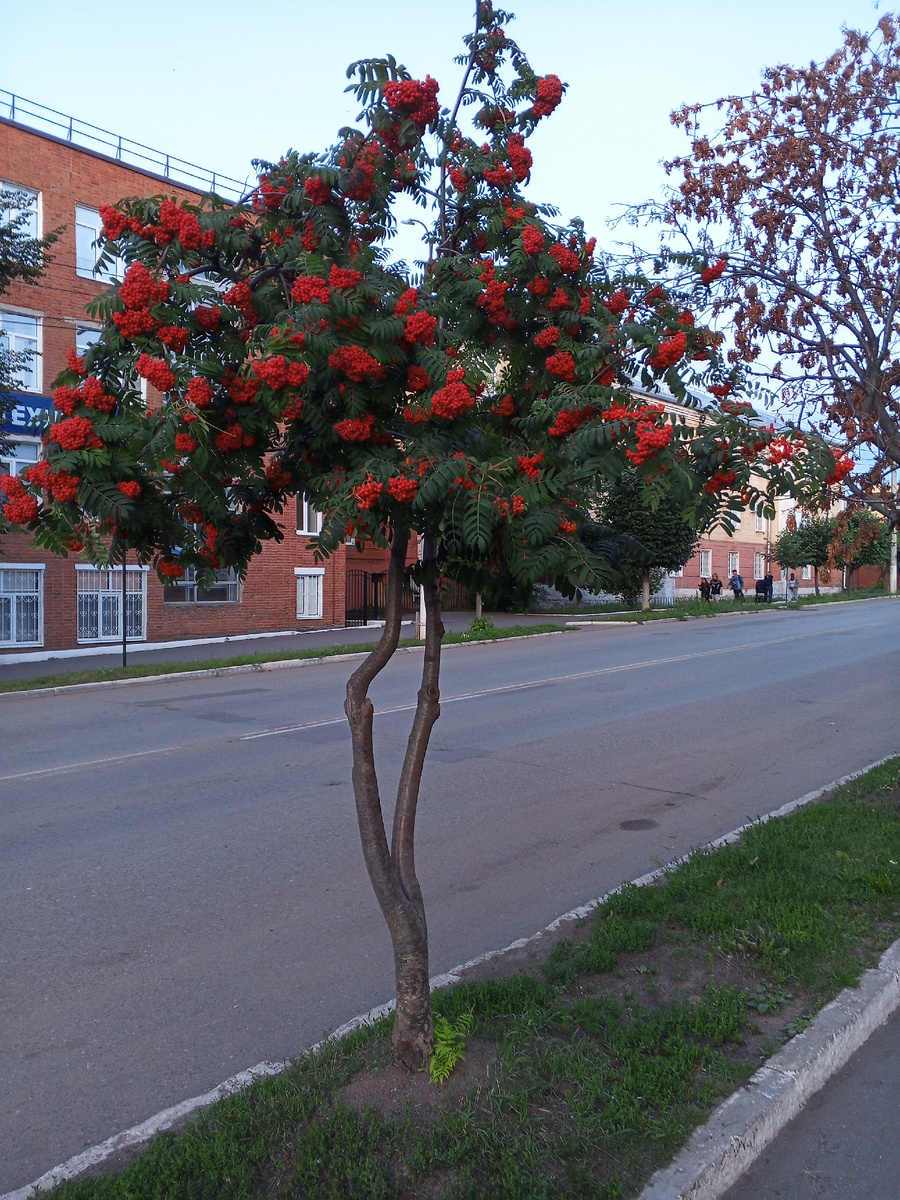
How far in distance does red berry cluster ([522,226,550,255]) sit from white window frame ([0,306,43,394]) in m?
17.9

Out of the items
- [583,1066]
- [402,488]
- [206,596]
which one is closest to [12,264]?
[206,596]

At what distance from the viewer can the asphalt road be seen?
13.9ft

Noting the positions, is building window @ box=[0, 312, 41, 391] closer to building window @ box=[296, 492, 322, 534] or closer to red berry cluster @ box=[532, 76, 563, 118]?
building window @ box=[296, 492, 322, 534]

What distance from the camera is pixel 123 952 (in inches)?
203

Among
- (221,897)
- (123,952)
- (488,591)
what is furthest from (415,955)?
(221,897)

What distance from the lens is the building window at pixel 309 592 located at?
26.4 m

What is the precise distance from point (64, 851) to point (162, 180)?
19.0m

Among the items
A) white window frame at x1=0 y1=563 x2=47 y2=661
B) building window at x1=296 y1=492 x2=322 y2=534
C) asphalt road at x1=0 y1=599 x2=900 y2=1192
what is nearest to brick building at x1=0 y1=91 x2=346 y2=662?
white window frame at x1=0 y1=563 x2=47 y2=661

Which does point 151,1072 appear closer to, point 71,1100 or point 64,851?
point 71,1100

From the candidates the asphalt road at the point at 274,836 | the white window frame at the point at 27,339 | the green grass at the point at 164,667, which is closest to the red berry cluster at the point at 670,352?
the asphalt road at the point at 274,836

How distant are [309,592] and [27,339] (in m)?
9.67

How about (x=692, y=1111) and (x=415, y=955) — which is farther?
(x=415, y=955)

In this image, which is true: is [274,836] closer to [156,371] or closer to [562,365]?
[562,365]

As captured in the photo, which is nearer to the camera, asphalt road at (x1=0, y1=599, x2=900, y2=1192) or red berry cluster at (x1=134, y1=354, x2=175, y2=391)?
red berry cluster at (x1=134, y1=354, x2=175, y2=391)
